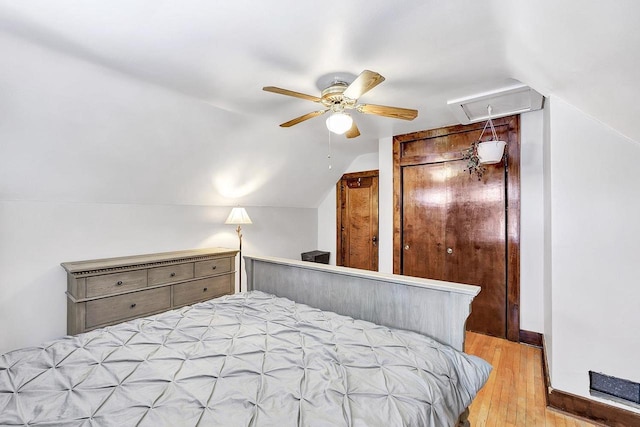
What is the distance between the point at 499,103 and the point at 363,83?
1.60 m

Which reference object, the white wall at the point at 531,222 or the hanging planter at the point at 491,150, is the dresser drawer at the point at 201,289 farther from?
the white wall at the point at 531,222

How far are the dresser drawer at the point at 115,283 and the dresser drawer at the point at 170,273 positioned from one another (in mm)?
75

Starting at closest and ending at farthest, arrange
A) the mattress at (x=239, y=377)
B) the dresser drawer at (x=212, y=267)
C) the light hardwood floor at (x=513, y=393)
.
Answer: the mattress at (x=239, y=377) → the light hardwood floor at (x=513, y=393) → the dresser drawer at (x=212, y=267)

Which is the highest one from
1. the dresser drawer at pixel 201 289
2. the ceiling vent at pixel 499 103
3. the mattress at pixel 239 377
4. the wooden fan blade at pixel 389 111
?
the ceiling vent at pixel 499 103

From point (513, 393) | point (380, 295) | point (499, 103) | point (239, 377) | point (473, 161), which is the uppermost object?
point (499, 103)

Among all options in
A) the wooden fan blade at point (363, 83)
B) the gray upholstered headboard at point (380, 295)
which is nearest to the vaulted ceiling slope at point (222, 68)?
the wooden fan blade at point (363, 83)

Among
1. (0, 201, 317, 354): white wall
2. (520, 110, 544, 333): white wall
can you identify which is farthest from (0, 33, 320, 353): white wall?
(520, 110, 544, 333): white wall

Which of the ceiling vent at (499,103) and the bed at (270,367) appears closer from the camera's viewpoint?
the bed at (270,367)

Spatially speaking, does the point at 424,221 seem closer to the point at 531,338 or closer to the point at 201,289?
the point at 531,338

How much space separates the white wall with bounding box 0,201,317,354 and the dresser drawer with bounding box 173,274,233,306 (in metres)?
0.53

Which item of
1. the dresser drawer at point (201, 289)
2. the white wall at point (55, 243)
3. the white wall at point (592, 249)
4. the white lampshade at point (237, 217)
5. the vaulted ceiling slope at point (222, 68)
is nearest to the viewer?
the vaulted ceiling slope at point (222, 68)

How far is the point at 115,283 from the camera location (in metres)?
2.48

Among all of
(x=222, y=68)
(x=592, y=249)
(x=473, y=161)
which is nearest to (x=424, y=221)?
(x=473, y=161)

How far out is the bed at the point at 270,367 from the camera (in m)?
0.97
